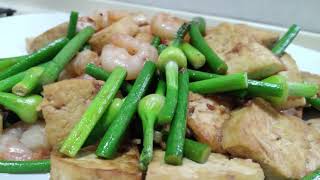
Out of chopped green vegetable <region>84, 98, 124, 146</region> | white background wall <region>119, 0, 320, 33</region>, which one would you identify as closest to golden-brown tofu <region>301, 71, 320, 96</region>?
chopped green vegetable <region>84, 98, 124, 146</region>

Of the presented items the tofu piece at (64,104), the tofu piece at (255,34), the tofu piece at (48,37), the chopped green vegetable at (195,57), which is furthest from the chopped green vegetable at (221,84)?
the tofu piece at (48,37)

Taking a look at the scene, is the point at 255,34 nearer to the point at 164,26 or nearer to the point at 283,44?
the point at 283,44

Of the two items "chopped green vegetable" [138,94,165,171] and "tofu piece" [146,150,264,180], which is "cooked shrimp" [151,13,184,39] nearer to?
"chopped green vegetable" [138,94,165,171]

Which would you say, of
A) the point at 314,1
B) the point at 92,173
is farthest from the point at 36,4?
the point at 92,173

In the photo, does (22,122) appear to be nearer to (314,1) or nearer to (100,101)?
(100,101)

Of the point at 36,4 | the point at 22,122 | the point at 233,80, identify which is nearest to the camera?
the point at 233,80

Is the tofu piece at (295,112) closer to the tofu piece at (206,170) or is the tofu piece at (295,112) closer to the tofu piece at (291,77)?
the tofu piece at (291,77)
